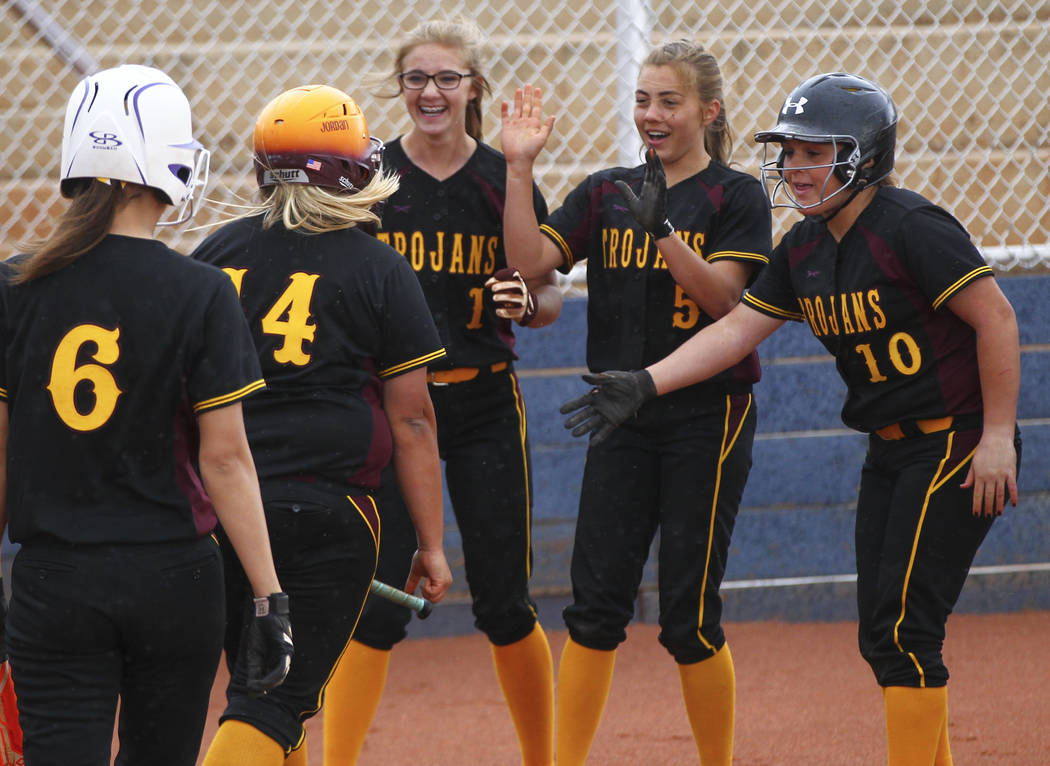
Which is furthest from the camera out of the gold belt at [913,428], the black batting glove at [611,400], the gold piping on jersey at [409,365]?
the black batting glove at [611,400]

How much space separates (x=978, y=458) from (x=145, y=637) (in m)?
1.86

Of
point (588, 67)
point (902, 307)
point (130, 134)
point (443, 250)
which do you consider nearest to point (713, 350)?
point (902, 307)

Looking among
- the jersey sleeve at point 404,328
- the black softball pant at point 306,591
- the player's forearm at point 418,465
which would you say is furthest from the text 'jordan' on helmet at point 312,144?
the black softball pant at point 306,591

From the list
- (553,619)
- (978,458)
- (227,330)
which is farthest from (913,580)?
(553,619)

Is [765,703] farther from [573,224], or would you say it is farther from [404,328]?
[404,328]

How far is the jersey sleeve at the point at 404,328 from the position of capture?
2.59 meters

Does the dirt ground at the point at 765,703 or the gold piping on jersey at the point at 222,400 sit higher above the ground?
the gold piping on jersey at the point at 222,400

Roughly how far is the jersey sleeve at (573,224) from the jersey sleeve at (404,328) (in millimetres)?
1091

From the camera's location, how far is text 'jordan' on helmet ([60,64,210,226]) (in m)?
2.12

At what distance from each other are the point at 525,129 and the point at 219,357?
1.72 m

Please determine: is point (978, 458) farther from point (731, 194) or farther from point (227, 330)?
point (227, 330)

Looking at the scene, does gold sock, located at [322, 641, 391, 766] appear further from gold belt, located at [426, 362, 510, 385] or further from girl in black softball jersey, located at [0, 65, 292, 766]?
girl in black softball jersey, located at [0, 65, 292, 766]

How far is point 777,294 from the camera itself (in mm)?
3344

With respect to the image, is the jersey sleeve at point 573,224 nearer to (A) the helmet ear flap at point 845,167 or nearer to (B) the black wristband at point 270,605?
(A) the helmet ear flap at point 845,167
